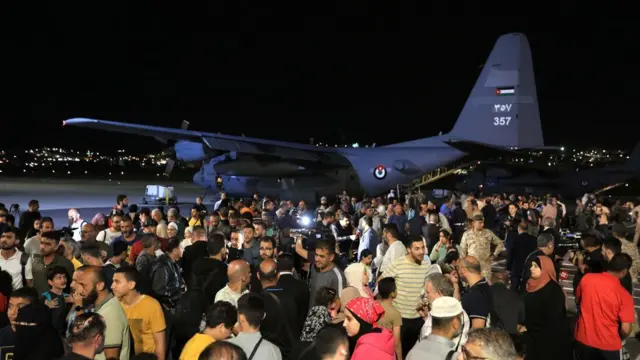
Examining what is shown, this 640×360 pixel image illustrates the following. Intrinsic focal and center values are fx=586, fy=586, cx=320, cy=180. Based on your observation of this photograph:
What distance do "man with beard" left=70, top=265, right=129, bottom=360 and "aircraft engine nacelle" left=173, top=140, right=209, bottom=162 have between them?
71.9 feet

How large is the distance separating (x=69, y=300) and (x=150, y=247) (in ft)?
4.11

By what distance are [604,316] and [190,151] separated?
23312 millimetres

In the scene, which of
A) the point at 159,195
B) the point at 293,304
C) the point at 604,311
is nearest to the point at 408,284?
the point at 293,304

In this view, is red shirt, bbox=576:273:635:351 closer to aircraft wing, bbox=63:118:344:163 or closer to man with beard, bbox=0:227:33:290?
man with beard, bbox=0:227:33:290

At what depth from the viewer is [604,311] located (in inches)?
223

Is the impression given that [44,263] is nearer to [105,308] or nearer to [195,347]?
[105,308]

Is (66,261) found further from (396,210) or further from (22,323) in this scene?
(396,210)

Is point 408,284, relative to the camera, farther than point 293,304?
Yes

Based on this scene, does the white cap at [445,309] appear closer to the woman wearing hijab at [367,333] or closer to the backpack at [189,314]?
the woman wearing hijab at [367,333]

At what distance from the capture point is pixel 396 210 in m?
13.3

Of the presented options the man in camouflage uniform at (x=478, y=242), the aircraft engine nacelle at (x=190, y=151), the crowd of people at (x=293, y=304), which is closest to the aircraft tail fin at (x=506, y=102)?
the aircraft engine nacelle at (x=190, y=151)

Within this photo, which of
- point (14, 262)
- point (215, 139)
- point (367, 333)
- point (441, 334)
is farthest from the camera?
point (215, 139)

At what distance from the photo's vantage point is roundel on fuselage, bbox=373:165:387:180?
25.6 metres

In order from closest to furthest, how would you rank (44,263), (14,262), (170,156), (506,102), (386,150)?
1. (44,263)
2. (14,262)
3. (386,150)
4. (506,102)
5. (170,156)
